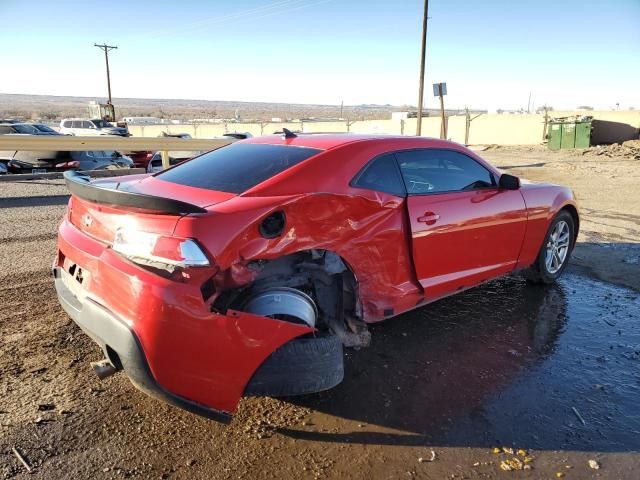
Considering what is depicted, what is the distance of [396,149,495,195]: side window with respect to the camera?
3803 mm

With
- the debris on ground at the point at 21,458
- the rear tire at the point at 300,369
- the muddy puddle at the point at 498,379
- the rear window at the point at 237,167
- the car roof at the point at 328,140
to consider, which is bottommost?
the muddy puddle at the point at 498,379

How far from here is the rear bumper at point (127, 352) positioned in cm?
242

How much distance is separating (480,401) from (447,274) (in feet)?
3.54

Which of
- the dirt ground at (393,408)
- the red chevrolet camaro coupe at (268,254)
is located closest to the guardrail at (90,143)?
the dirt ground at (393,408)

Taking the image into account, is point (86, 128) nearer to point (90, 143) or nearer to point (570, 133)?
point (90, 143)

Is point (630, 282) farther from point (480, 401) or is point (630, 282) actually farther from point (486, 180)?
point (480, 401)

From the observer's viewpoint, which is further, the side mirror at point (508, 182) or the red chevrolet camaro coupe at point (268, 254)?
the side mirror at point (508, 182)

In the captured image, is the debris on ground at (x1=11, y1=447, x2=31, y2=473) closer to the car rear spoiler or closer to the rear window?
the car rear spoiler

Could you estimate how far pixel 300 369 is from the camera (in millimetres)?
2779

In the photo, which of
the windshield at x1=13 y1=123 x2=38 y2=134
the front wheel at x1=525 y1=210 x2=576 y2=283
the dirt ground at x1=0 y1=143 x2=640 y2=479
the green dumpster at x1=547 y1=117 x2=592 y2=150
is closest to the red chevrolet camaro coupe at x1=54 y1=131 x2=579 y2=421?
the dirt ground at x1=0 y1=143 x2=640 y2=479

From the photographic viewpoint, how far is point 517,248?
4688 mm

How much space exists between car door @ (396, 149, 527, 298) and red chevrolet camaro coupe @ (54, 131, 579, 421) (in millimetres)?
14

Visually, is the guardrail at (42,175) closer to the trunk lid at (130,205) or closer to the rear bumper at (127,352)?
the trunk lid at (130,205)

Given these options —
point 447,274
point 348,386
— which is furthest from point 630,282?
point 348,386
